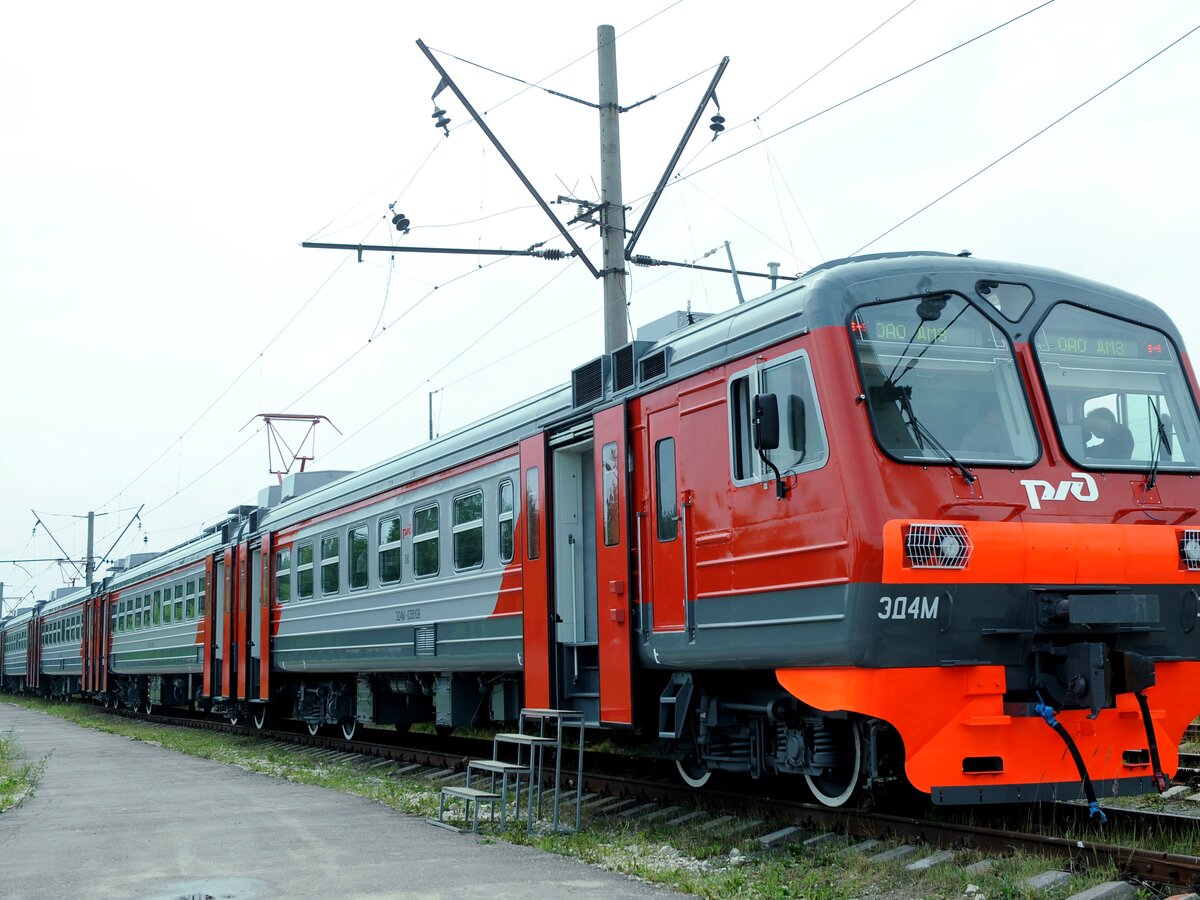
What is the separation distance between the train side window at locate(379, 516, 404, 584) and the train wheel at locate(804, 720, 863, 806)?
7.21 metres

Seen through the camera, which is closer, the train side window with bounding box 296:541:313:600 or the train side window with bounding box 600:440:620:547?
the train side window with bounding box 600:440:620:547

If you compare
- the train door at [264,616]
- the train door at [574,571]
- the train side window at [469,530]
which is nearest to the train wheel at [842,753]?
the train door at [574,571]

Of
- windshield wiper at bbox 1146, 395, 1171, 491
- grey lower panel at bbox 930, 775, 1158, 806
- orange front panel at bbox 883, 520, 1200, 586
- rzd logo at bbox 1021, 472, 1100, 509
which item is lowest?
grey lower panel at bbox 930, 775, 1158, 806

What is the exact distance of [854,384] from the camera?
7.70m

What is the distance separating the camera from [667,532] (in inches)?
369

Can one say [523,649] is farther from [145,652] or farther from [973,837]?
[145,652]

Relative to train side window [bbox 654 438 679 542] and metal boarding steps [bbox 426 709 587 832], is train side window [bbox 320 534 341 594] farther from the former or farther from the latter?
train side window [bbox 654 438 679 542]

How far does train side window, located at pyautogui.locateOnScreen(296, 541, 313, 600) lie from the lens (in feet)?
58.6

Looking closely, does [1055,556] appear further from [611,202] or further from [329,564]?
[329,564]

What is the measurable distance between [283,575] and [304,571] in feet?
3.65

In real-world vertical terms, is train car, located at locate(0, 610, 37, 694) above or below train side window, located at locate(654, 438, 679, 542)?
below

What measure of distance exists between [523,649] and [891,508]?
4.91 meters

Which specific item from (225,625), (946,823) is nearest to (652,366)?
(946,823)

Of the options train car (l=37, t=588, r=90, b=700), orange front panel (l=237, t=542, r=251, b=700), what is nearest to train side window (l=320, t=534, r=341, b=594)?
orange front panel (l=237, t=542, r=251, b=700)
